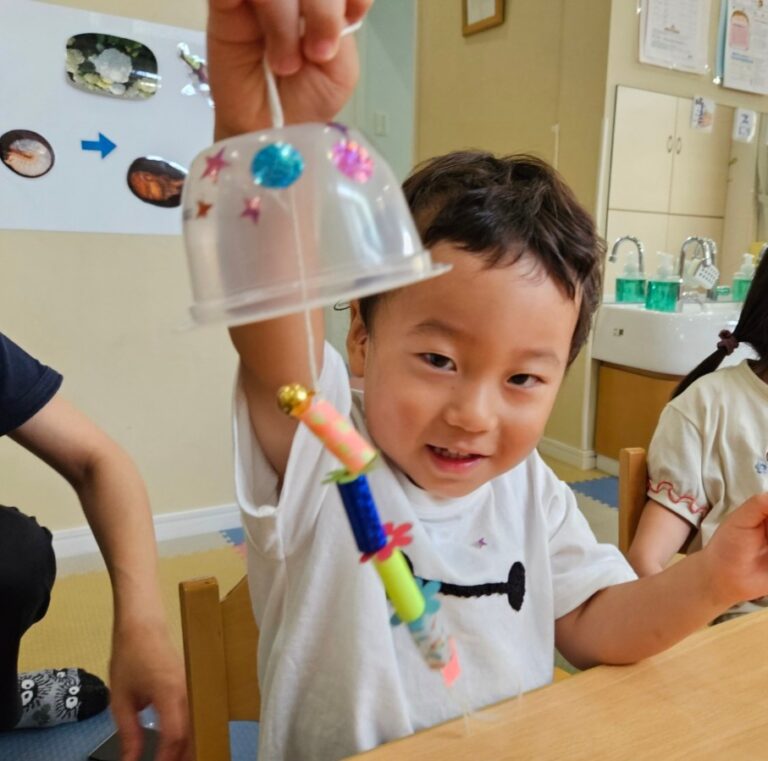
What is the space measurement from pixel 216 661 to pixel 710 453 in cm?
78

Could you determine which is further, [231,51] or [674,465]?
[674,465]

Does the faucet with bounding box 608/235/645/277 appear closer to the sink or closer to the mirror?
the mirror

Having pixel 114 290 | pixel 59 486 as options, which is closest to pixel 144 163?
pixel 114 290

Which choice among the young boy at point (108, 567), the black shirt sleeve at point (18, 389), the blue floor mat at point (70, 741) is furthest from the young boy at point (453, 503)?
the blue floor mat at point (70, 741)

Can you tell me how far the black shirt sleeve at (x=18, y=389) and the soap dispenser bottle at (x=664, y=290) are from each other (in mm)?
2268

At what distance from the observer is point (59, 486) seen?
1.99 meters

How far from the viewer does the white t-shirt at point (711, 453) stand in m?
1.01

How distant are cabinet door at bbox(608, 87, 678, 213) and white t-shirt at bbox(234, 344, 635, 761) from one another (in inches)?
98.4

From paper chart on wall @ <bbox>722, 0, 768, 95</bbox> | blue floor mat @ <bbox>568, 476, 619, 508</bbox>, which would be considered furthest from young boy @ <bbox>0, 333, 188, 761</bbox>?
paper chart on wall @ <bbox>722, 0, 768, 95</bbox>

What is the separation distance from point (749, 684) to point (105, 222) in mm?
1829

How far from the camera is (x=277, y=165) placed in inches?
10.9

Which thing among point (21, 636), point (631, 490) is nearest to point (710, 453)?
point (631, 490)

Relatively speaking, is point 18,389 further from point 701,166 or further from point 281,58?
point 701,166

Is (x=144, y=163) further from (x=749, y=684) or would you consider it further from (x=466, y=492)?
(x=749, y=684)
